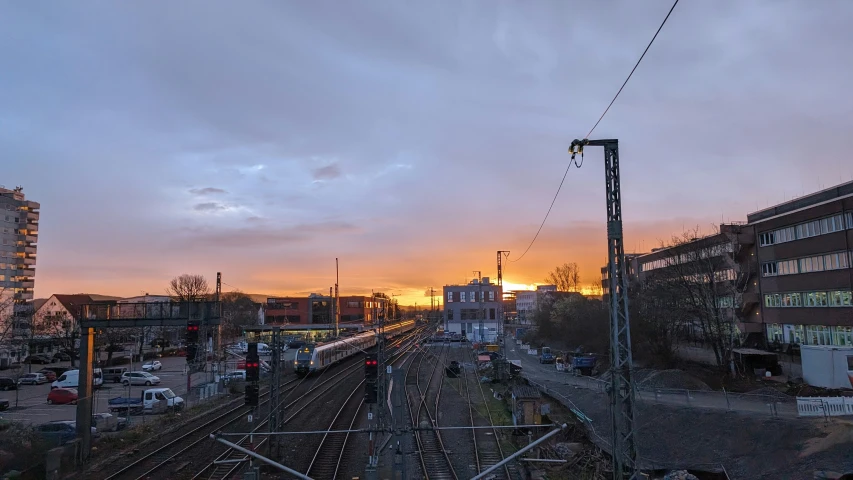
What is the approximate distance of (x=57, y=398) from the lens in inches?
1480

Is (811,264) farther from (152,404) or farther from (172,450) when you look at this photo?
(152,404)

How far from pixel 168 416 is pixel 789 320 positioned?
4644 cm

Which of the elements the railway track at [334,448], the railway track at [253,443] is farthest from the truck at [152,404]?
the railway track at [334,448]

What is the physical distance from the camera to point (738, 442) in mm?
22016

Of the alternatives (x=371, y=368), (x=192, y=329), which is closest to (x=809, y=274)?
(x=371, y=368)

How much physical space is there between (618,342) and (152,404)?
98.0 ft

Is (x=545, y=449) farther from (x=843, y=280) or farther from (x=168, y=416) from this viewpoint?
(x=843, y=280)

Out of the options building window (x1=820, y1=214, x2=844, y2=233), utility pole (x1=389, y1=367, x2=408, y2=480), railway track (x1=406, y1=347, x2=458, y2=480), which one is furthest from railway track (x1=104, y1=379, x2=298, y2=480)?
building window (x1=820, y1=214, x2=844, y2=233)

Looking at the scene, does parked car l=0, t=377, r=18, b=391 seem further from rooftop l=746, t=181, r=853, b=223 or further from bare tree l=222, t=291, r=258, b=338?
rooftop l=746, t=181, r=853, b=223

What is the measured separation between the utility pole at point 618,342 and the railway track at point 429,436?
20.2 feet

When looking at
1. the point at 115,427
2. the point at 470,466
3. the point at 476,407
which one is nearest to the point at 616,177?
the point at 470,466

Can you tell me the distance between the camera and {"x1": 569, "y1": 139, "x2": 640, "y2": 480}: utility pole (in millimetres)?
14391

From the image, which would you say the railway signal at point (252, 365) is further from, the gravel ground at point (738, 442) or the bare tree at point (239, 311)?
the bare tree at point (239, 311)

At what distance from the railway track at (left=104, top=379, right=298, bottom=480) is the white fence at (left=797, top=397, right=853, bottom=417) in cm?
2619
